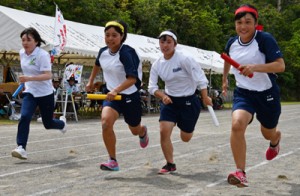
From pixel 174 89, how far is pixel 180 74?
23 cm

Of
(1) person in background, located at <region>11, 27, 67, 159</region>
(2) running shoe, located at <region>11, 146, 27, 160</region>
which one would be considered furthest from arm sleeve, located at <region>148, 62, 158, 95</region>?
(2) running shoe, located at <region>11, 146, 27, 160</region>

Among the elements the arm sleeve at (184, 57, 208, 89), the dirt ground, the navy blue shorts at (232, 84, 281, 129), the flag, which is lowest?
the dirt ground

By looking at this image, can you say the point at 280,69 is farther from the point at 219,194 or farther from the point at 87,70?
the point at 87,70

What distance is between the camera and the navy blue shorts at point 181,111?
23.1ft

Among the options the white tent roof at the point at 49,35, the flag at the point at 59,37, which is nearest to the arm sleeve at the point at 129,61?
the white tent roof at the point at 49,35

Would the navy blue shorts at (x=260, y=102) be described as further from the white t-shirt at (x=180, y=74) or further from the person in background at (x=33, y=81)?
the person in background at (x=33, y=81)

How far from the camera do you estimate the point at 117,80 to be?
703cm

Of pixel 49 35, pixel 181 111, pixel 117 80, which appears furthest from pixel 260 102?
pixel 49 35

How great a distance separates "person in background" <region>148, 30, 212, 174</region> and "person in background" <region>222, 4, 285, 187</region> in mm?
924

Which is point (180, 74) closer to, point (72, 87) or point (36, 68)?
point (36, 68)

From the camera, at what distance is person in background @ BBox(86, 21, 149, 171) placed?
680cm

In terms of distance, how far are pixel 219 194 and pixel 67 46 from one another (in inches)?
482

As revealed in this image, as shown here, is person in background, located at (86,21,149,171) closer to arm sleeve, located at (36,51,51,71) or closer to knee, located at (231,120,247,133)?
arm sleeve, located at (36,51,51,71)

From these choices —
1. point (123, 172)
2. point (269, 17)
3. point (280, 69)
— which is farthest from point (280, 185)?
point (269, 17)
